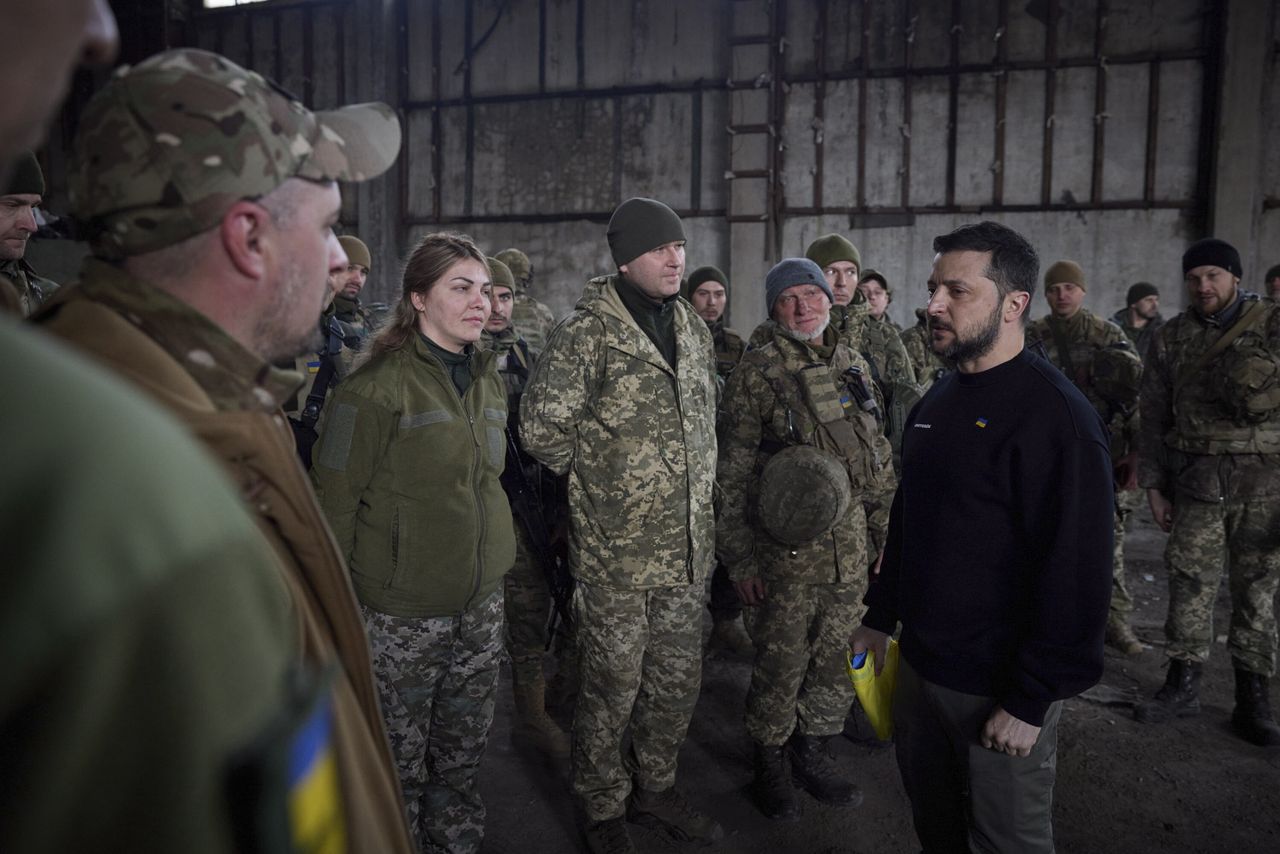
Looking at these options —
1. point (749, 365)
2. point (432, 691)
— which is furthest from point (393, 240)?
point (432, 691)

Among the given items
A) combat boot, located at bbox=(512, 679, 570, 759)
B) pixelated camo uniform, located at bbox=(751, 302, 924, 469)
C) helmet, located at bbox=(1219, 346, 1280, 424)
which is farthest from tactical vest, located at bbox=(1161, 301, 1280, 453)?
combat boot, located at bbox=(512, 679, 570, 759)

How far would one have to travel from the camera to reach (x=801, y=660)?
3.41 m

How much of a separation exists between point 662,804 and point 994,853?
1401 mm

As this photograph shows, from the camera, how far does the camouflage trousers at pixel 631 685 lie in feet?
9.72

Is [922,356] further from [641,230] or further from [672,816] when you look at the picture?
[672,816]

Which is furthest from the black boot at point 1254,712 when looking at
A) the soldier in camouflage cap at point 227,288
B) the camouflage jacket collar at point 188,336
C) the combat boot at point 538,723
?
the camouflage jacket collar at point 188,336

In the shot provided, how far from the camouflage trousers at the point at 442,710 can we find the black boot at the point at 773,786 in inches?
48.1

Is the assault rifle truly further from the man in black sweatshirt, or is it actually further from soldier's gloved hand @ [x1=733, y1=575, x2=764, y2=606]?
the man in black sweatshirt

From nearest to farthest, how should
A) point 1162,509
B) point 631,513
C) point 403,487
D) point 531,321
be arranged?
1. point 403,487
2. point 631,513
3. point 1162,509
4. point 531,321

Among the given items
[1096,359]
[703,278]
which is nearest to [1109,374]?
[1096,359]

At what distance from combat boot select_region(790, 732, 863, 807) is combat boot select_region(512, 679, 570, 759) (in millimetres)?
1082

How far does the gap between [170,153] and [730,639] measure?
14.6 feet

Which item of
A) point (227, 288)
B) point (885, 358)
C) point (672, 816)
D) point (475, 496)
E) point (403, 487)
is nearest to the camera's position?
point (227, 288)

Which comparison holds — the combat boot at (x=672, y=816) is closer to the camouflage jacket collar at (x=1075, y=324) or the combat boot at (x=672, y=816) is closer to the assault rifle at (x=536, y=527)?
the assault rifle at (x=536, y=527)
